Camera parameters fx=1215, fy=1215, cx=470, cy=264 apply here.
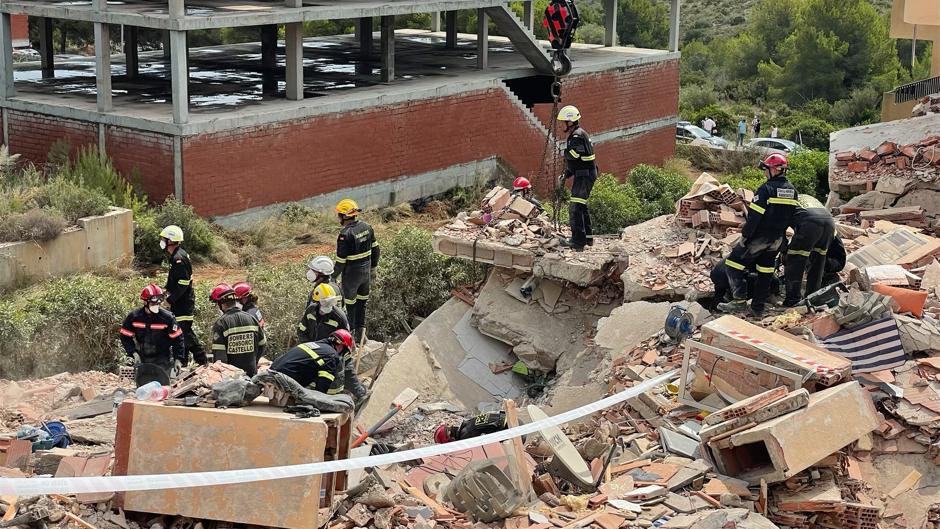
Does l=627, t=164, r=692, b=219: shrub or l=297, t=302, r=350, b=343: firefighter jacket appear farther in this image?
l=627, t=164, r=692, b=219: shrub

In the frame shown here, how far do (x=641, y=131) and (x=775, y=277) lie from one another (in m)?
17.4

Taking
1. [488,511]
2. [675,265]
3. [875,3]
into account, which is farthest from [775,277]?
[875,3]

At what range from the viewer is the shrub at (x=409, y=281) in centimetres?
1641

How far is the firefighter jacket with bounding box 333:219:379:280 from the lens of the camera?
1359 centimetres

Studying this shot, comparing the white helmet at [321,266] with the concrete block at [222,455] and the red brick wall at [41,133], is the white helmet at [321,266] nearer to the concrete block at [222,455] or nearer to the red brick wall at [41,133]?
the concrete block at [222,455]

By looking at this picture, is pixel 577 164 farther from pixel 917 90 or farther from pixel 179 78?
pixel 917 90

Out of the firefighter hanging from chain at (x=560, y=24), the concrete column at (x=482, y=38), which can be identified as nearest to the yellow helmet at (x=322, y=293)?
the firefighter hanging from chain at (x=560, y=24)

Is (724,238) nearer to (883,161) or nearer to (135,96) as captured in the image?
(883,161)

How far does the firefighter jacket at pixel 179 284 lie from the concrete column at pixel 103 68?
8603 millimetres

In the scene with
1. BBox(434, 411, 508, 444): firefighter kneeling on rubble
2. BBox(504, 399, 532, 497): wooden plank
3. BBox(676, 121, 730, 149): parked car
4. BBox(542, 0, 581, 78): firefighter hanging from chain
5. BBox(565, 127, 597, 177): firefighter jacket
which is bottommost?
BBox(676, 121, 730, 149): parked car

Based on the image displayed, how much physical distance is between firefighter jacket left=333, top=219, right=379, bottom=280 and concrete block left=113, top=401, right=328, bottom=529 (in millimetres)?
5270

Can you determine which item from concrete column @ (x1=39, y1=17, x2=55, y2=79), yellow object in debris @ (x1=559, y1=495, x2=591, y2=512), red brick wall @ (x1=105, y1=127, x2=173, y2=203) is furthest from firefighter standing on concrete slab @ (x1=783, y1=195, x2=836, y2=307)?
concrete column @ (x1=39, y1=17, x2=55, y2=79)

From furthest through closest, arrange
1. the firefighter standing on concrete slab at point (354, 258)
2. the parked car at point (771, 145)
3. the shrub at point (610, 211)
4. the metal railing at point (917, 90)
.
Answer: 1. the parked car at point (771, 145)
2. the metal railing at point (917, 90)
3. the shrub at point (610, 211)
4. the firefighter standing on concrete slab at point (354, 258)

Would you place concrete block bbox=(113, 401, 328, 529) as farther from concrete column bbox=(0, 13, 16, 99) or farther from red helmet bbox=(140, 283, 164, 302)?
concrete column bbox=(0, 13, 16, 99)
